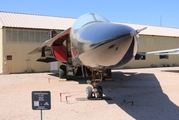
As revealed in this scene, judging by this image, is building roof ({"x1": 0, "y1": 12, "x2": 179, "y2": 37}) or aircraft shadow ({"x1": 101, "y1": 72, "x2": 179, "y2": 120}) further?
building roof ({"x1": 0, "y1": 12, "x2": 179, "y2": 37})

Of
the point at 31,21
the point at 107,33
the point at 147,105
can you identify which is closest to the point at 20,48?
the point at 31,21

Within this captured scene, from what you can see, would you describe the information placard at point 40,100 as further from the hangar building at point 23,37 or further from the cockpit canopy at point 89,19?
the hangar building at point 23,37

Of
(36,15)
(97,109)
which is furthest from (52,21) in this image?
(97,109)

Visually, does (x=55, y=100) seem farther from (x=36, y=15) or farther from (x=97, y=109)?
(x=36, y=15)

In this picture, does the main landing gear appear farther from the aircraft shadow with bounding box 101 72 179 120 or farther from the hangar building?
the hangar building

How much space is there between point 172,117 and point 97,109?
210cm

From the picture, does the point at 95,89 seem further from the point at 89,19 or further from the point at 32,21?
the point at 32,21

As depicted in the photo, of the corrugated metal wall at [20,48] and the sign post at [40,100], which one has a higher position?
the corrugated metal wall at [20,48]

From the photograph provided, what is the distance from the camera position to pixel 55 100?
26.4 ft

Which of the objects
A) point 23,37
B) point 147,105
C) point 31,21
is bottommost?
point 147,105

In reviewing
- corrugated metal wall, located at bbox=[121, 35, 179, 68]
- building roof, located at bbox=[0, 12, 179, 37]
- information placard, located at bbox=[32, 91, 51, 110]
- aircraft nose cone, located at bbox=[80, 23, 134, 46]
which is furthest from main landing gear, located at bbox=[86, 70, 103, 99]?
corrugated metal wall, located at bbox=[121, 35, 179, 68]

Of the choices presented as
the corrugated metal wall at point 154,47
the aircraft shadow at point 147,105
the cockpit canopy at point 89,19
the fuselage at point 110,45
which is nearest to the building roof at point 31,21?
the corrugated metal wall at point 154,47

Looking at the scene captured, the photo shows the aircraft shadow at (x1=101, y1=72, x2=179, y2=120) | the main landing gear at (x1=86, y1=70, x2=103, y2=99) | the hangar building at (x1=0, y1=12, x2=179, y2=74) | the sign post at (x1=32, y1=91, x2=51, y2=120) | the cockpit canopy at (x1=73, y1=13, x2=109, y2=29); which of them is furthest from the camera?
the hangar building at (x1=0, y1=12, x2=179, y2=74)

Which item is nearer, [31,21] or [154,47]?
[31,21]
